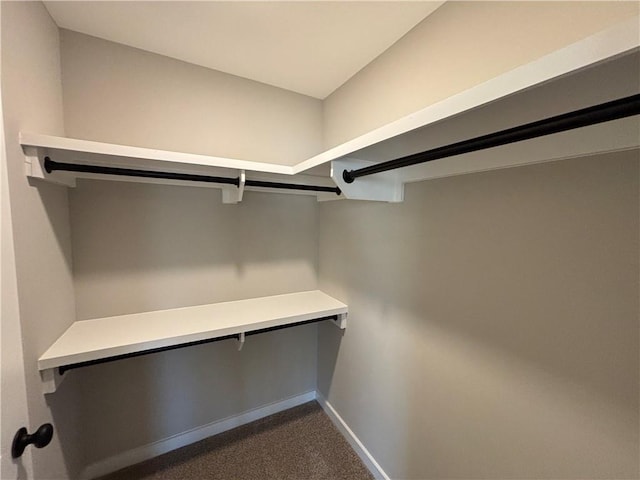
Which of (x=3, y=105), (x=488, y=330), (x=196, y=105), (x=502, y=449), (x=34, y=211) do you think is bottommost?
(x=502, y=449)

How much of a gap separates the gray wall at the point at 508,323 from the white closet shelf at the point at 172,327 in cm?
45

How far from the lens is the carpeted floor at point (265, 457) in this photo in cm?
152

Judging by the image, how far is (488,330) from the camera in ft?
3.10

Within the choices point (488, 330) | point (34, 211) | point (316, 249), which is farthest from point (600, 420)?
point (34, 211)

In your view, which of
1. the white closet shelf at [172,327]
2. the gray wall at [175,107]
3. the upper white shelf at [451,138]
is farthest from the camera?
the gray wall at [175,107]

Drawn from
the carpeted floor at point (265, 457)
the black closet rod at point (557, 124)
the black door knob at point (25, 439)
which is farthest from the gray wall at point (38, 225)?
the black closet rod at point (557, 124)

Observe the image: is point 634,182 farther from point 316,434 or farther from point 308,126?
point 316,434

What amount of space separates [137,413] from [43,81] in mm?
1782

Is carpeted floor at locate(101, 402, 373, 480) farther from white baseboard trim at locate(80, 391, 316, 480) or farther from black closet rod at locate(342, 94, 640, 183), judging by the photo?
black closet rod at locate(342, 94, 640, 183)

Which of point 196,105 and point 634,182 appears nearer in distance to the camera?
point 634,182

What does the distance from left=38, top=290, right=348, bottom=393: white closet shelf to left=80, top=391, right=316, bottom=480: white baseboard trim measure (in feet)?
2.73

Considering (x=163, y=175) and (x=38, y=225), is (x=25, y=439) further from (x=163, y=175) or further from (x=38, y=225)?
(x=163, y=175)

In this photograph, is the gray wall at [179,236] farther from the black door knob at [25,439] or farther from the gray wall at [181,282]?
the black door knob at [25,439]

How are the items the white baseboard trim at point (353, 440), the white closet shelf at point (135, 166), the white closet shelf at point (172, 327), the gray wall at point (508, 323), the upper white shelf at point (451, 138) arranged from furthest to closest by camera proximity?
the white baseboard trim at point (353, 440) → the white closet shelf at point (172, 327) → the white closet shelf at point (135, 166) → the gray wall at point (508, 323) → the upper white shelf at point (451, 138)
